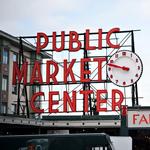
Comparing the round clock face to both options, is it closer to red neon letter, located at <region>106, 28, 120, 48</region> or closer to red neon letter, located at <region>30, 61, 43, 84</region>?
red neon letter, located at <region>106, 28, 120, 48</region>

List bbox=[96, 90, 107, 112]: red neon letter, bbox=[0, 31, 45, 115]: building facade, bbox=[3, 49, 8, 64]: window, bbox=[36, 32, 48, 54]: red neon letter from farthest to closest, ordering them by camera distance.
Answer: bbox=[3, 49, 8, 64]: window → bbox=[0, 31, 45, 115]: building facade → bbox=[36, 32, 48, 54]: red neon letter → bbox=[96, 90, 107, 112]: red neon letter

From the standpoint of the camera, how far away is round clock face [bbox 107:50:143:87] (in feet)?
128

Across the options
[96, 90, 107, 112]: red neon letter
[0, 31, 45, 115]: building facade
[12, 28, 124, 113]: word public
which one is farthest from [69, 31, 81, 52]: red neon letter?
[0, 31, 45, 115]: building facade

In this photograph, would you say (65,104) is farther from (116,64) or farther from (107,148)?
(107,148)

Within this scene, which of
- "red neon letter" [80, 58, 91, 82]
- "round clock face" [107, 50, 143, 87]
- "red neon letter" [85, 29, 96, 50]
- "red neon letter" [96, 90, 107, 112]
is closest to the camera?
"red neon letter" [96, 90, 107, 112]

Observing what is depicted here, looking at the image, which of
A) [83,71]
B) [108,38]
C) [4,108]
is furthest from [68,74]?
[4,108]

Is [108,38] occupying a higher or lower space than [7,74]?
higher

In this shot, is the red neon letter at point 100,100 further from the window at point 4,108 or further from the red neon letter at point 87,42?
the window at point 4,108

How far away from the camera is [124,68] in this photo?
39344mm

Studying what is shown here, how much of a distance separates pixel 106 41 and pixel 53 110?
8222 millimetres

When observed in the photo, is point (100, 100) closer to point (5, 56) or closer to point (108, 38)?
point (108, 38)

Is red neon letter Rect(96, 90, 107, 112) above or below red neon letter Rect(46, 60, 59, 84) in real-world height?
below

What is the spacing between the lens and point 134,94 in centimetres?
3909

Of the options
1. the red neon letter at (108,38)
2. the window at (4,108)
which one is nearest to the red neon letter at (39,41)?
the red neon letter at (108,38)
